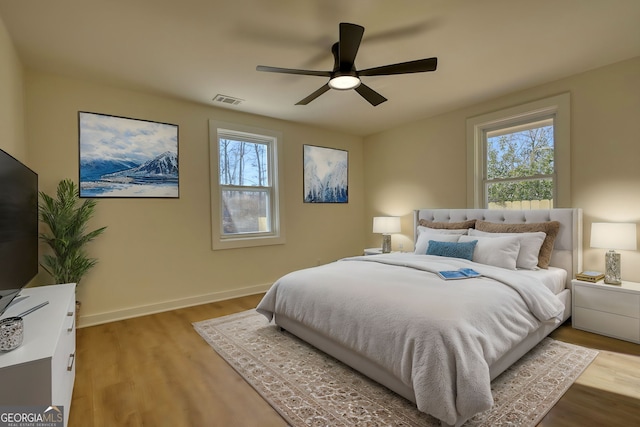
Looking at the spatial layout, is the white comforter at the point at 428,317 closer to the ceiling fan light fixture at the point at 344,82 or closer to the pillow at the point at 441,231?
the pillow at the point at 441,231

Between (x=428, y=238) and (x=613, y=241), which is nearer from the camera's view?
(x=613, y=241)

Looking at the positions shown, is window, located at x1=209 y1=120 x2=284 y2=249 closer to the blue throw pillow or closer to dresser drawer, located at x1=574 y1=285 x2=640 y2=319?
the blue throw pillow

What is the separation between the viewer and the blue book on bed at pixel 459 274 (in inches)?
91.2

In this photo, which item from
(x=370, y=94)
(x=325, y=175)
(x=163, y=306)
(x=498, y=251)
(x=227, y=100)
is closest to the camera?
(x=370, y=94)

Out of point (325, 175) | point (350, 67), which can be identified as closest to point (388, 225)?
point (325, 175)

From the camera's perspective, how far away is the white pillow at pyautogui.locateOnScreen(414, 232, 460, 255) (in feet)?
11.3

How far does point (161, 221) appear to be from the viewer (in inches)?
143

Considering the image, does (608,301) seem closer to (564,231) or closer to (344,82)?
(564,231)

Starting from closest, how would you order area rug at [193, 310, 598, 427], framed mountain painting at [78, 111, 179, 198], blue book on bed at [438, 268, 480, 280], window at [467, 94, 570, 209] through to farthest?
area rug at [193, 310, 598, 427], blue book on bed at [438, 268, 480, 280], framed mountain painting at [78, 111, 179, 198], window at [467, 94, 570, 209]

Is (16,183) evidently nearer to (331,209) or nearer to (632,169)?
(331,209)

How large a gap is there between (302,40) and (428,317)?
2280 millimetres

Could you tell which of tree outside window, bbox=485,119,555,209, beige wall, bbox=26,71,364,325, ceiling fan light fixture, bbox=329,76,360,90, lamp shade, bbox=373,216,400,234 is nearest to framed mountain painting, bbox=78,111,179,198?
beige wall, bbox=26,71,364,325

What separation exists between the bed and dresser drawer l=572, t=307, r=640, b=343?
138 mm

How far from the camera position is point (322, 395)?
6.25 feet
